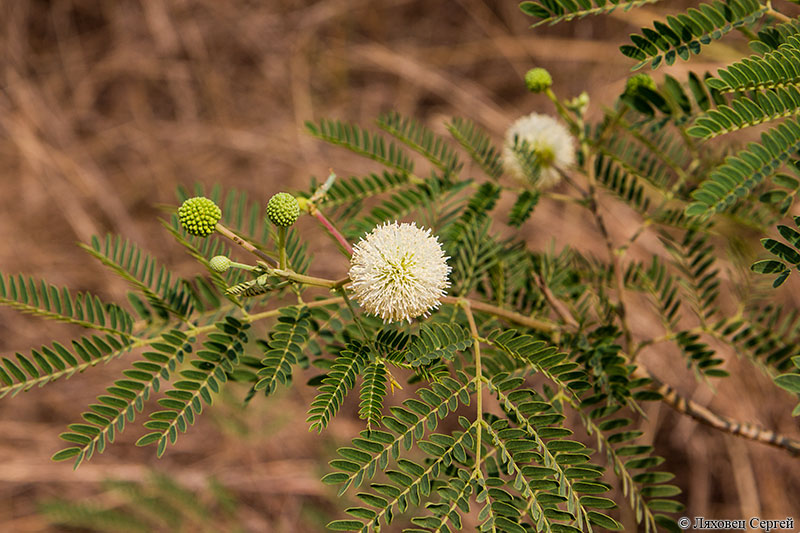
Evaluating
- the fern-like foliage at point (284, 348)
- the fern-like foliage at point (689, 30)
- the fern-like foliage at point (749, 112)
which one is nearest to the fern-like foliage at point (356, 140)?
the fern-like foliage at point (284, 348)

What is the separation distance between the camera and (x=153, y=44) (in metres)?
6.50

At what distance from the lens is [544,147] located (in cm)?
205

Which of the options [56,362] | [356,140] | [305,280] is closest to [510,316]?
[305,280]

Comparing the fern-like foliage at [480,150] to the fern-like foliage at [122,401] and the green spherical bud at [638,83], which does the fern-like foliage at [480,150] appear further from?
the fern-like foliage at [122,401]

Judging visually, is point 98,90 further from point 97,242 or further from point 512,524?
point 512,524

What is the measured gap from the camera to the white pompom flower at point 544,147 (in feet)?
6.70

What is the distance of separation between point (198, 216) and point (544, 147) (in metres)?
1.25

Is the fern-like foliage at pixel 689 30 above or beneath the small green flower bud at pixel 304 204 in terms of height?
above

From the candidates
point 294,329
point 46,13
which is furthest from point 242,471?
point 46,13

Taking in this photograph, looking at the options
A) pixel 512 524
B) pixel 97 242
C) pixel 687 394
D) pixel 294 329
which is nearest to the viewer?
pixel 512 524

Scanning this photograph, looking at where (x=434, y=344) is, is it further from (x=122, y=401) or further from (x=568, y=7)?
(x=568, y=7)

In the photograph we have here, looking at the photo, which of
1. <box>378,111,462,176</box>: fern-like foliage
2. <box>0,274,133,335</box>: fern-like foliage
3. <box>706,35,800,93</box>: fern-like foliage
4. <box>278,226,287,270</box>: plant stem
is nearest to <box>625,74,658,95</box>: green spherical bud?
<box>706,35,800,93</box>: fern-like foliage

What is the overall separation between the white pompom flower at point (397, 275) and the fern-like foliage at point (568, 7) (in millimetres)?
704

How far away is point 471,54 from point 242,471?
477 centimetres
